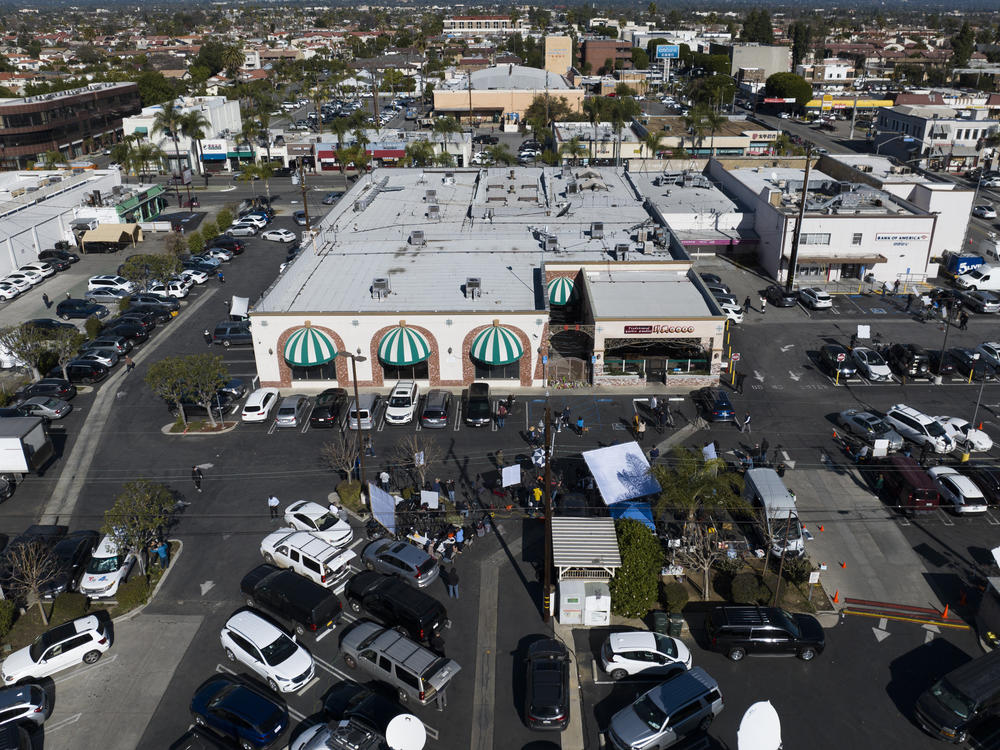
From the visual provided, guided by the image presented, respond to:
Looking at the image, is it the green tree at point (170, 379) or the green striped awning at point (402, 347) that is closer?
the green tree at point (170, 379)

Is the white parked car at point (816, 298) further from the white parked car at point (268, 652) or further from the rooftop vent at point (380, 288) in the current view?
the white parked car at point (268, 652)

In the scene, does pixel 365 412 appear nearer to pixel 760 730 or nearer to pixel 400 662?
pixel 400 662

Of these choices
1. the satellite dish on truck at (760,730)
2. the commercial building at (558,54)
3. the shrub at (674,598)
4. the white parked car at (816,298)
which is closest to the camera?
the satellite dish on truck at (760,730)

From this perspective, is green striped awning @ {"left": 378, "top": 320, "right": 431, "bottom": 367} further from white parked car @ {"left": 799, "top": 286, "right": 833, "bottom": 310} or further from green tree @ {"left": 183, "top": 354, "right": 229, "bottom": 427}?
white parked car @ {"left": 799, "top": 286, "right": 833, "bottom": 310}

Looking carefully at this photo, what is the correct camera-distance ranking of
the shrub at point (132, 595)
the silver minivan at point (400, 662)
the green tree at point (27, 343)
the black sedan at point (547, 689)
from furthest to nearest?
the green tree at point (27, 343) < the shrub at point (132, 595) < the silver minivan at point (400, 662) < the black sedan at point (547, 689)

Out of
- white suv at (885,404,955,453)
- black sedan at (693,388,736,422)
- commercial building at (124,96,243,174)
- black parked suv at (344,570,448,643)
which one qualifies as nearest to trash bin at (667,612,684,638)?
black parked suv at (344,570,448,643)

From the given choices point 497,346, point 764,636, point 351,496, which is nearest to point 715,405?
point 497,346

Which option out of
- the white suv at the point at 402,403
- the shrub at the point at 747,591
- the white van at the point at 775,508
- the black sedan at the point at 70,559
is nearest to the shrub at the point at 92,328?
the white suv at the point at 402,403
